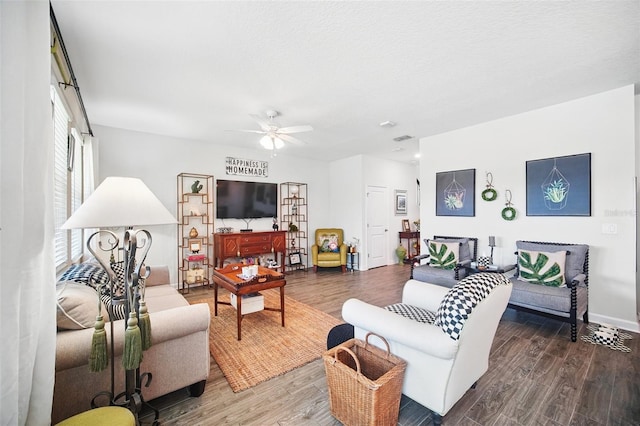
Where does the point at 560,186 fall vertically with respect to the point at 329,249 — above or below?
above

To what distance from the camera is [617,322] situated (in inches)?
115

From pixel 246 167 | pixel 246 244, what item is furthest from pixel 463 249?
pixel 246 167

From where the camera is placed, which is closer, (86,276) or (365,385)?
(365,385)

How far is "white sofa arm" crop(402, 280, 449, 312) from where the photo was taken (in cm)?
222

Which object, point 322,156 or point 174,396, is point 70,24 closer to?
point 174,396

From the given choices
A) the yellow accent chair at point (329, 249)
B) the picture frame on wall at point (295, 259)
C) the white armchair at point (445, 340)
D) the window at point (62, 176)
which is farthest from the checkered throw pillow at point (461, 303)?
the picture frame on wall at point (295, 259)

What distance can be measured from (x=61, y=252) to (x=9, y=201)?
7.46ft

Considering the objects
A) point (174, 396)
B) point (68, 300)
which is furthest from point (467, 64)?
point (174, 396)

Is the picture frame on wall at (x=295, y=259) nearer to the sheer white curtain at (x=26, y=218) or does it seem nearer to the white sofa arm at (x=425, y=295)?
the white sofa arm at (x=425, y=295)

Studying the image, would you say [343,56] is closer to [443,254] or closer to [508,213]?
[443,254]

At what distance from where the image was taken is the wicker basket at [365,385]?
142 centimetres

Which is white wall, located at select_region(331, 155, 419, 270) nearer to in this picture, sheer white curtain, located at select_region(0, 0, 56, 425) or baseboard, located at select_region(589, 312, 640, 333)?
baseboard, located at select_region(589, 312, 640, 333)

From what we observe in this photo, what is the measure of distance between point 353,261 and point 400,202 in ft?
7.10

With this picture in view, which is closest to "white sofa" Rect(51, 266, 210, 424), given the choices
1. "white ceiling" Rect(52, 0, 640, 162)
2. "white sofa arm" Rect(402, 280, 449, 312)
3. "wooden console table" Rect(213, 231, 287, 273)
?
"white sofa arm" Rect(402, 280, 449, 312)
